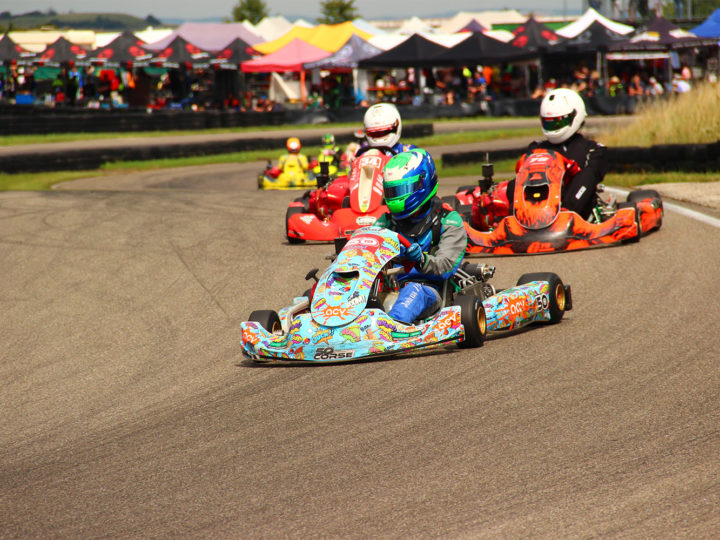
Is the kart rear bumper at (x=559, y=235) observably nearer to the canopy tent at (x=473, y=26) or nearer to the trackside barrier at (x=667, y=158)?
the trackside barrier at (x=667, y=158)

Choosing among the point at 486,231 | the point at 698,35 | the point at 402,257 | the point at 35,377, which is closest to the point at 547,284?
the point at 402,257

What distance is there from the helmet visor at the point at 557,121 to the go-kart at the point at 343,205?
4.98ft

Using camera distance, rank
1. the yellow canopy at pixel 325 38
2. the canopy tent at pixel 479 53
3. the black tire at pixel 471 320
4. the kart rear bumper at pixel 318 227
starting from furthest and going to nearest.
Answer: the yellow canopy at pixel 325 38 < the canopy tent at pixel 479 53 < the kart rear bumper at pixel 318 227 < the black tire at pixel 471 320

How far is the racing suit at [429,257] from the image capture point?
5.45 m

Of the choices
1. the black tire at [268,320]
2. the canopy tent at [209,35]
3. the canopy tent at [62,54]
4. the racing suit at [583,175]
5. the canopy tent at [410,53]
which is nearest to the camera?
the black tire at [268,320]

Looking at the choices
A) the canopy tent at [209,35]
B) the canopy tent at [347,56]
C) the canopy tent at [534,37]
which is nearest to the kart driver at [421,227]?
the canopy tent at [347,56]

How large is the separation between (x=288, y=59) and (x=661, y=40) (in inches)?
502

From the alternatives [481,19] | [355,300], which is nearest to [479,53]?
[481,19]

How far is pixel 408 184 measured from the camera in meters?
5.81

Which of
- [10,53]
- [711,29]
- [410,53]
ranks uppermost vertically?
[10,53]

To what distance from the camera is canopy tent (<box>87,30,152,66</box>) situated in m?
33.9

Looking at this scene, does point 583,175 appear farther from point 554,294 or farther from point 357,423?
point 357,423

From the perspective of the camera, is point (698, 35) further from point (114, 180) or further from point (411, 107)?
point (114, 180)

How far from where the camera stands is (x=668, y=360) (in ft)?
16.1
